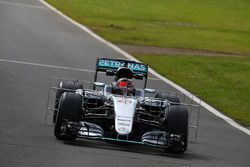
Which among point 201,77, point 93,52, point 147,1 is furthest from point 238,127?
point 147,1

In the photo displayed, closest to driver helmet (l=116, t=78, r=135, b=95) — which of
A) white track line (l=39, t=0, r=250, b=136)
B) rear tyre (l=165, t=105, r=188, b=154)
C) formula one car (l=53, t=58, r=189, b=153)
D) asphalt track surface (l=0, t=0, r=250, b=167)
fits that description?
formula one car (l=53, t=58, r=189, b=153)

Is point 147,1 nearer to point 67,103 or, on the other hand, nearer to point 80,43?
point 80,43

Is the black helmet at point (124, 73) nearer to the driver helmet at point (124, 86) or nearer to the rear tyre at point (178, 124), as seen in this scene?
the driver helmet at point (124, 86)

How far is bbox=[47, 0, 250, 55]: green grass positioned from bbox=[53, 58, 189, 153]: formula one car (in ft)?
63.1

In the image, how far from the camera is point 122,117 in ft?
45.9

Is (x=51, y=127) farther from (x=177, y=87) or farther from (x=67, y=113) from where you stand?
(x=177, y=87)

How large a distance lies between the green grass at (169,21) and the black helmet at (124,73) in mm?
18697

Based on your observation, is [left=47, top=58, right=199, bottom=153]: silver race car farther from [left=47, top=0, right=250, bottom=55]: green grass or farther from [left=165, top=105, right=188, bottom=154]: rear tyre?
[left=47, top=0, right=250, bottom=55]: green grass

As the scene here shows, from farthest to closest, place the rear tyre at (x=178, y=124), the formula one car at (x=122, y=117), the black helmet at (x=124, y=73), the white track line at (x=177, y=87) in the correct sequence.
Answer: the white track line at (x=177, y=87) → the black helmet at (x=124, y=73) → the rear tyre at (x=178, y=124) → the formula one car at (x=122, y=117)

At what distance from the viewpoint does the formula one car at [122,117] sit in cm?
1382

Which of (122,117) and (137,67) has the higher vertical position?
(137,67)

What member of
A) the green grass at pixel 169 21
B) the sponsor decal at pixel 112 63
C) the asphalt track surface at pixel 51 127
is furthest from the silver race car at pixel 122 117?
the green grass at pixel 169 21

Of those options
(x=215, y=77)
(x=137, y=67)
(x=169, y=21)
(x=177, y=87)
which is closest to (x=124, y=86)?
(x=137, y=67)

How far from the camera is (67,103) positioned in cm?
1397
